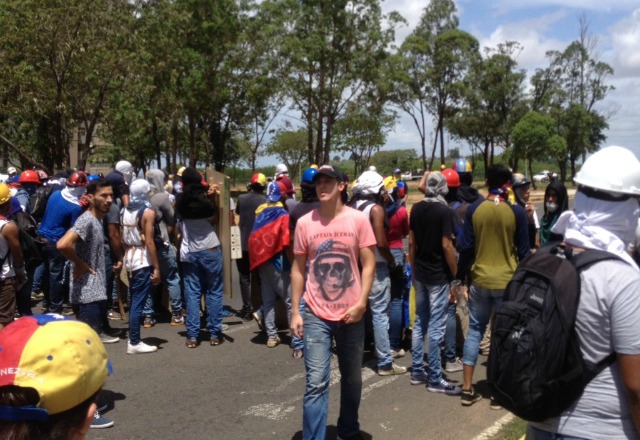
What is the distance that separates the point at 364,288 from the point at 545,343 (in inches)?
80.6

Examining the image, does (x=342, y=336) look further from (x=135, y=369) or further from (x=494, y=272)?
(x=135, y=369)

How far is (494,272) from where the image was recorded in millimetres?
5258

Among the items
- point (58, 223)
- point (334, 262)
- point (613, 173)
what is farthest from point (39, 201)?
point (613, 173)

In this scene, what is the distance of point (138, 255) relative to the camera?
683 cm

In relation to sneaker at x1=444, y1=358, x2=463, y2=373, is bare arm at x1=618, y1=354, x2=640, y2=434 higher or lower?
higher

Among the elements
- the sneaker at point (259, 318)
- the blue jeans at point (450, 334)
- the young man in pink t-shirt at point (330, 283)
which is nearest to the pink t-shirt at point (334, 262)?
the young man in pink t-shirt at point (330, 283)

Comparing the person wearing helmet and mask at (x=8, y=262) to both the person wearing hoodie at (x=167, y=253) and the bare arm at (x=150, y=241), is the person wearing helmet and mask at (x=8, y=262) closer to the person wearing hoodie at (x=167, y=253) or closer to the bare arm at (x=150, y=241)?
the bare arm at (x=150, y=241)

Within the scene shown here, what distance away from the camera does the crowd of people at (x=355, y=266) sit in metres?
2.41

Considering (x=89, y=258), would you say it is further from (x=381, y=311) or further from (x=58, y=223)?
(x=381, y=311)

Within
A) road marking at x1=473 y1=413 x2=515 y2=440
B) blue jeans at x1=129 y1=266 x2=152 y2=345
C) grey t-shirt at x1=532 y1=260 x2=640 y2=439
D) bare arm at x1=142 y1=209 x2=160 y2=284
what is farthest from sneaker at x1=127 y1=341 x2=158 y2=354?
grey t-shirt at x1=532 y1=260 x2=640 y2=439

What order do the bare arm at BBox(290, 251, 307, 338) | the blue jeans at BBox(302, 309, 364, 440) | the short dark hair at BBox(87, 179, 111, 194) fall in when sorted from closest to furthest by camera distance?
the blue jeans at BBox(302, 309, 364, 440)
the bare arm at BBox(290, 251, 307, 338)
the short dark hair at BBox(87, 179, 111, 194)

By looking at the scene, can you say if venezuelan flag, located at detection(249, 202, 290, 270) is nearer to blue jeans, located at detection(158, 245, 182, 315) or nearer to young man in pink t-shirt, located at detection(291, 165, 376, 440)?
blue jeans, located at detection(158, 245, 182, 315)

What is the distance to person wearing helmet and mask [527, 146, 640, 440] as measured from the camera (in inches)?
91.8

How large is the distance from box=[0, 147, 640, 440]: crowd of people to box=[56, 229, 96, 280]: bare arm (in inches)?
0.5
